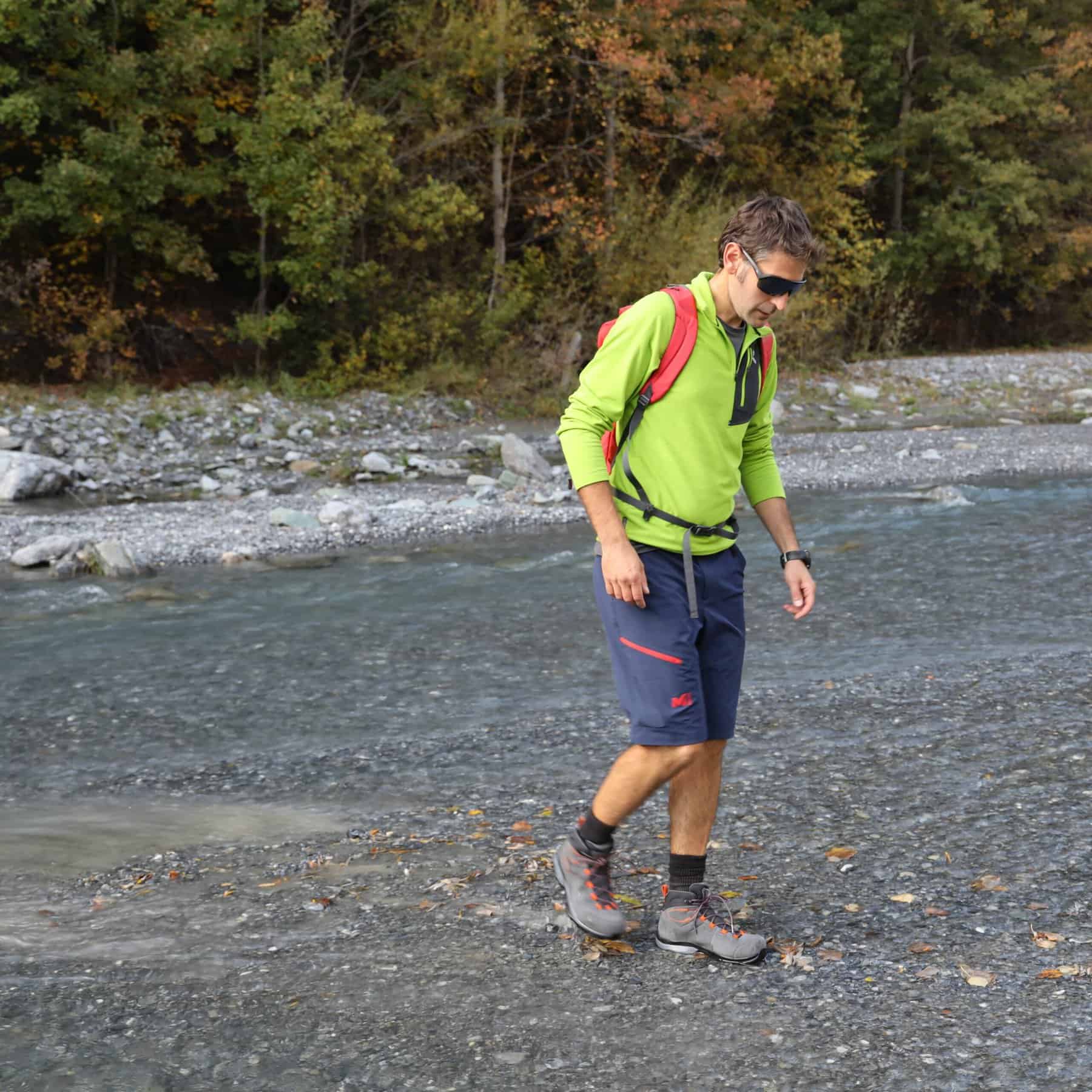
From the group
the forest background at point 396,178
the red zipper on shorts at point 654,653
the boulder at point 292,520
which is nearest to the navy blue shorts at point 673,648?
the red zipper on shorts at point 654,653

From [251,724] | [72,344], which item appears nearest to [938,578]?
[251,724]

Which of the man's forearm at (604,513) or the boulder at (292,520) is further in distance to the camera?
the boulder at (292,520)

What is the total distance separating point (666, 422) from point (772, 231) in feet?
1.93

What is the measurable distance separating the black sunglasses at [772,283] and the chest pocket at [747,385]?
0.22m

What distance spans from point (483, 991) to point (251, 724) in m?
3.67

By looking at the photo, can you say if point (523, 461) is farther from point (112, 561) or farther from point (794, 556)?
point (794, 556)

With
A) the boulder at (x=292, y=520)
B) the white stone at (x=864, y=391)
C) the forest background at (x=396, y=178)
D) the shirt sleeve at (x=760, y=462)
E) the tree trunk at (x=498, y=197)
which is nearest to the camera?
the shirt sleeve at (x=760, y=462)

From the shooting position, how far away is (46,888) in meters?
4.71

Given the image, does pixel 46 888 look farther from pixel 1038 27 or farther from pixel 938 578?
pixel 1038 27

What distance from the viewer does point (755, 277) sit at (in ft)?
11.9

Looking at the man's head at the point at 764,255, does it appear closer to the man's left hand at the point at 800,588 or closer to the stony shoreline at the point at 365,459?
the man's left hand at the point at 800,588

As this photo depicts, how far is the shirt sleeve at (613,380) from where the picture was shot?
3.60 metres

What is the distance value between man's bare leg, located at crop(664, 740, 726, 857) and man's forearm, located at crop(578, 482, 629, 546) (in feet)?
2.24

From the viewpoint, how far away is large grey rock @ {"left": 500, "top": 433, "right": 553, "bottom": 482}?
55.3 feet
